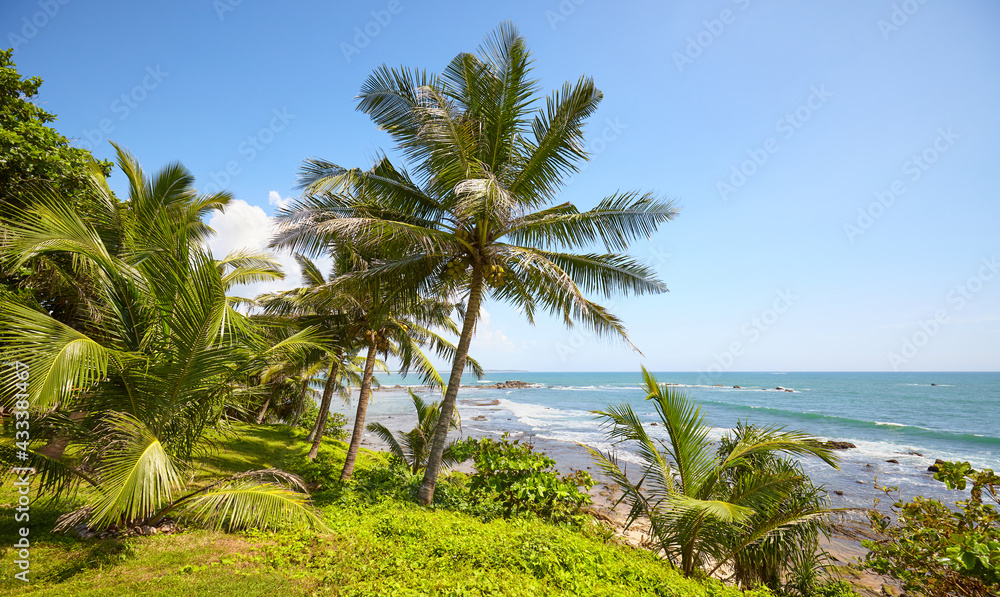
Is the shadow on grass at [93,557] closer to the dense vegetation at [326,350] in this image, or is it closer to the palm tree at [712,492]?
the dense vegetation at [326,350]

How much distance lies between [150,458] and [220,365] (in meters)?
1.30

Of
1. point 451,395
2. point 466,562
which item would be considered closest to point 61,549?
point 466,562

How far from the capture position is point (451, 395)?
23.7ft

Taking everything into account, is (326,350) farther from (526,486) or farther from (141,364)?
(526,486)

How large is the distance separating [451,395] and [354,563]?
3053 mm

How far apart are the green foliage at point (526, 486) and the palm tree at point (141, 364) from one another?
3.26 m

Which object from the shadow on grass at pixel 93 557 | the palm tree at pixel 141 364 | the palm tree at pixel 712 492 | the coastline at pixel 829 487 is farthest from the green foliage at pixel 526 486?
the shadow on grass at pixel 93 557

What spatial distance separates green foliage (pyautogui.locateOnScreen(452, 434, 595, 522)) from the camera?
22.1 feet

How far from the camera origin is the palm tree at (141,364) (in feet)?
12.1

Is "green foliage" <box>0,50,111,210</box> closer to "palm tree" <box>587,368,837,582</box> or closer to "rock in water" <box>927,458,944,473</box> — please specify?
"palm tree" <box>587,368,837,582</box>

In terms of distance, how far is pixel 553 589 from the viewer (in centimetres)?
406

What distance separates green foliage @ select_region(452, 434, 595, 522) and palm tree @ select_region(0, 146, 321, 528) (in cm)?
326

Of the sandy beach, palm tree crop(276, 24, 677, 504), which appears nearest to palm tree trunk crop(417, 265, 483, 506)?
palm tree crop(276, 24, 677, 504)

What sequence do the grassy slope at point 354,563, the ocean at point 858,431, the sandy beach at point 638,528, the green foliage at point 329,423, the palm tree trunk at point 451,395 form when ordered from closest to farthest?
the grassy slope at point 354,563 → the palm tree trunk at point 451,395 → the sandy beach at point 638,528 → the ocean at point 858,431 → the green foliage at point 329,423
